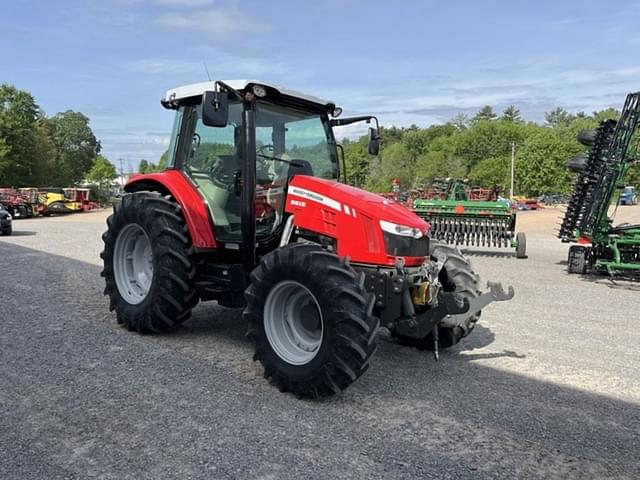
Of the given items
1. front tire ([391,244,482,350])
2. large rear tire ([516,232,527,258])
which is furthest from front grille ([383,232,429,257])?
large rear tire ([516,232,527,258])

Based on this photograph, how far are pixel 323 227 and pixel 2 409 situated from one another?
2675 mm

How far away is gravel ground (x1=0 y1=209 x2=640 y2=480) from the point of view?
3.25 m

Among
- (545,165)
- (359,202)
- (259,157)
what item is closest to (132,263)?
(259,157)

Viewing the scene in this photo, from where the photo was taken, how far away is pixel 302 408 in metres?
4.03

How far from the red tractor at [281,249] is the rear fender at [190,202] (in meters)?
0.01

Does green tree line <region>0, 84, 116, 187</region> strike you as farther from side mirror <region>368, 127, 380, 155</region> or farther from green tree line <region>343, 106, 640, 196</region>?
side mirror <region>368, 127, 380, 155</region>

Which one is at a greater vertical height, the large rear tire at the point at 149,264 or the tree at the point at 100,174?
the tree at the point at 100,174

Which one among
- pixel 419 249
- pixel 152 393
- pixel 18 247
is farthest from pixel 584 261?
pixel 18 247

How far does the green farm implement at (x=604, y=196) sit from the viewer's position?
34.2 ft

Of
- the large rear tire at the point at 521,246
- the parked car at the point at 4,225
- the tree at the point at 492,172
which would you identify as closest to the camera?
the large rear tire at the point at 521,246

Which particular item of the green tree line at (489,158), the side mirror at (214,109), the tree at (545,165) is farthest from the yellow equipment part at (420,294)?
the tree at (545,165)

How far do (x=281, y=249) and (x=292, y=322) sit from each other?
0.61 meters

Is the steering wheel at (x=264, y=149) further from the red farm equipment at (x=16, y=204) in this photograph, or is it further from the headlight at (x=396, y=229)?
the red farm equipment at (x=16, y=204)

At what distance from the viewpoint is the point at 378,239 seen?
4.52 meters
